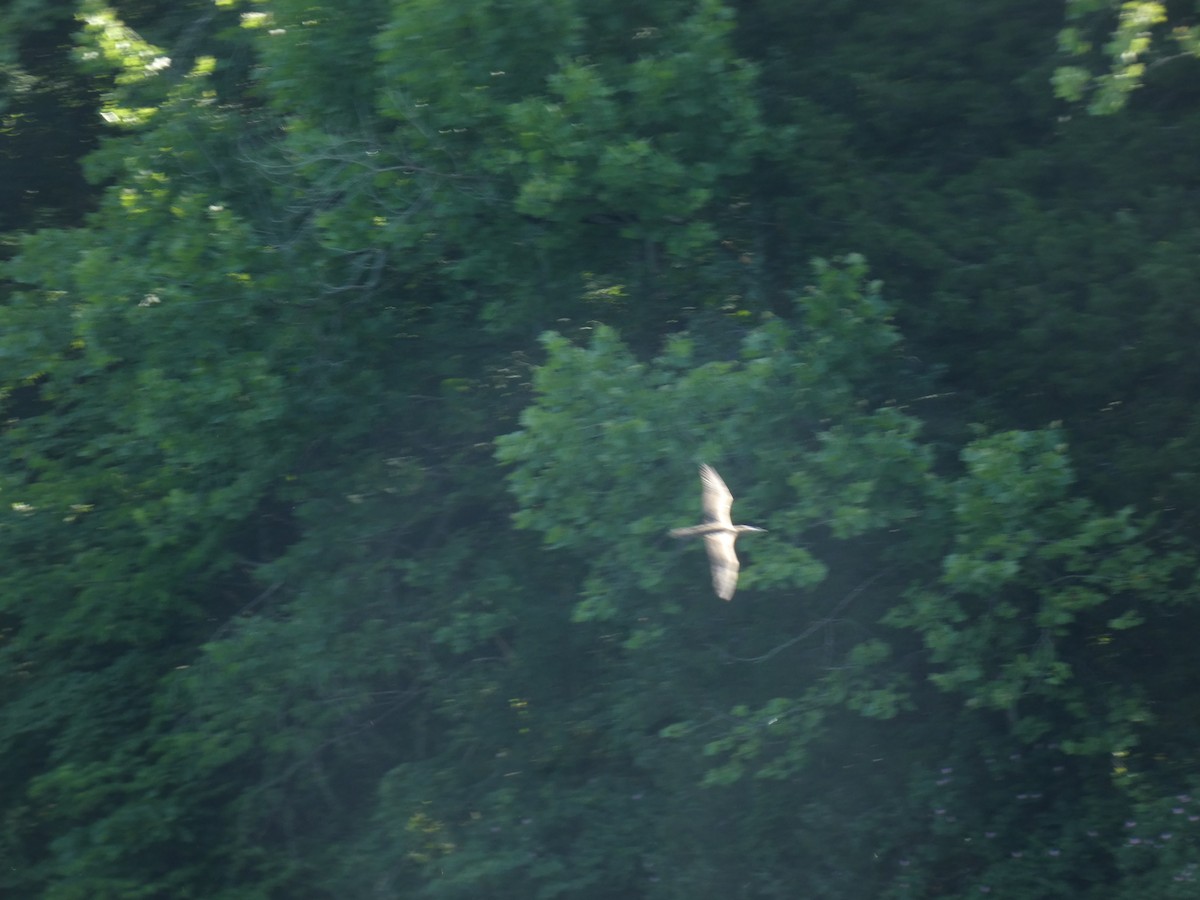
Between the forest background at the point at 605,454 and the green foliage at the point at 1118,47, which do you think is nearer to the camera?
the green foliage at the point at 1118,47

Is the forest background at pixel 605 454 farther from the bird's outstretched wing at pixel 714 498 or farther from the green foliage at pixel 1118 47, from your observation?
the bird's outstretched wing at pixel 714 498

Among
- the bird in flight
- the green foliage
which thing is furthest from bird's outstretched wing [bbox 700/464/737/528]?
the green foliage

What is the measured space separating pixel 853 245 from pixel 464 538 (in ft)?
8.88

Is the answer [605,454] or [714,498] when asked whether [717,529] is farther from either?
[605,454]

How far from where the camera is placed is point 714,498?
5.22 meters

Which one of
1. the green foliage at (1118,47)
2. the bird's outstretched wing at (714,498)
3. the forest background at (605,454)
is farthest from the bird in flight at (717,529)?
the green foliage at (1118,47)

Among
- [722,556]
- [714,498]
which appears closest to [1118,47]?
[714,498]

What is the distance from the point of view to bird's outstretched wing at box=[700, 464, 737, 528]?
5215 millimetres

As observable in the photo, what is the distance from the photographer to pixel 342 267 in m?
6.67

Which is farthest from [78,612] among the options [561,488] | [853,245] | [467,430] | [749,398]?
[853,245]

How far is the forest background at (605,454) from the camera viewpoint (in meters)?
5.66

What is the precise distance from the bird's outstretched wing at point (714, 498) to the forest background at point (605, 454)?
161 mm

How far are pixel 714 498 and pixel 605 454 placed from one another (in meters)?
0.51

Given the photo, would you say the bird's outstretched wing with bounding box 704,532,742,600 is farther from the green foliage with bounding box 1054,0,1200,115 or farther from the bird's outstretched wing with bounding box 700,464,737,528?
the green foliage with bounding box 1054,0,1200,115
